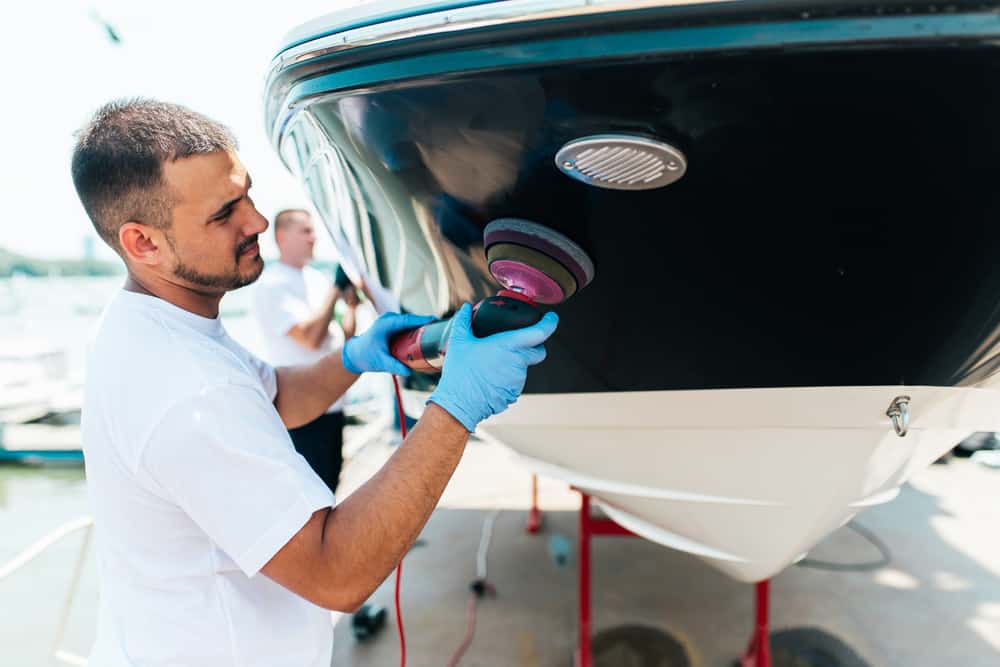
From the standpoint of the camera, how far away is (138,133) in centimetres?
86

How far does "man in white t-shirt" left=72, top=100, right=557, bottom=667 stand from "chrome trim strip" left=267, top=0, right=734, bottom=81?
23cm

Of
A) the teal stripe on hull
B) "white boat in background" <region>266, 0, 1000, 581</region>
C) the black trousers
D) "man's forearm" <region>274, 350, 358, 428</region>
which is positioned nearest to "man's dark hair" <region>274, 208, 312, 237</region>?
the black trousers

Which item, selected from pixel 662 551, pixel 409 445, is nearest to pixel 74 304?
pixel 662 551

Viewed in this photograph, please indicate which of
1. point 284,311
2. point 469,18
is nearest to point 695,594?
point 284,311

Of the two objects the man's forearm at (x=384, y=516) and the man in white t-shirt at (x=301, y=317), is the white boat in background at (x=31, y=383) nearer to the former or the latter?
the man in white t-shirt at (x=301, y=317)

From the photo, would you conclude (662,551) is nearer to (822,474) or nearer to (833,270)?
(822,474)

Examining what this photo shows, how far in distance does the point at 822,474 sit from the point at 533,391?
680 millimetres

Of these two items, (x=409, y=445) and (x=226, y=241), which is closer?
(x=409, y=445)

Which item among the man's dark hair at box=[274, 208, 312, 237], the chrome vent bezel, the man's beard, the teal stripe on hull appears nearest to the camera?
the teal stripe on hull

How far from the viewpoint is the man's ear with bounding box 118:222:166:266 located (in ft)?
2.91

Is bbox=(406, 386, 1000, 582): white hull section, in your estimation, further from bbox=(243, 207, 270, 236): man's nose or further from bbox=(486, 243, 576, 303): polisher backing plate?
bbox=(243, 207, 270, 236): man's nose

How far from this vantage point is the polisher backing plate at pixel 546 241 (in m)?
1.00

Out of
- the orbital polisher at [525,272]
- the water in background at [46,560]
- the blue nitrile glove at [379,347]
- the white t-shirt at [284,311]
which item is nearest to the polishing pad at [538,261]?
the orbital polisher at [525,272]

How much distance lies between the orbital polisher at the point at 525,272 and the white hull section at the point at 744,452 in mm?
440
